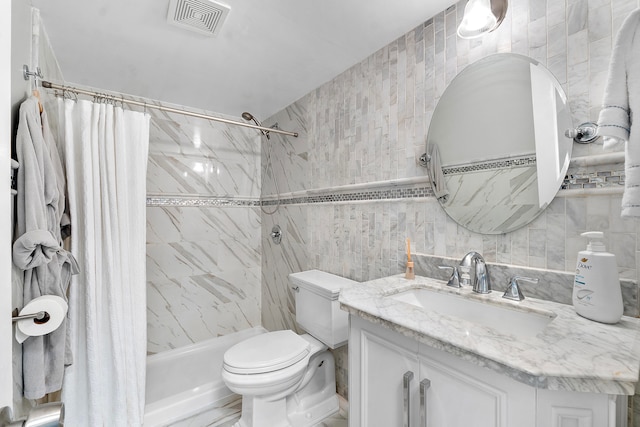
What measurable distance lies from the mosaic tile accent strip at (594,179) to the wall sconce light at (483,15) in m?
0.68

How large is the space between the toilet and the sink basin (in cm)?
49

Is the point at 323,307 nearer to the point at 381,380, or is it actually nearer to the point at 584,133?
the point at 381,380

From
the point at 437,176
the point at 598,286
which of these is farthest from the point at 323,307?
the point at 598,286

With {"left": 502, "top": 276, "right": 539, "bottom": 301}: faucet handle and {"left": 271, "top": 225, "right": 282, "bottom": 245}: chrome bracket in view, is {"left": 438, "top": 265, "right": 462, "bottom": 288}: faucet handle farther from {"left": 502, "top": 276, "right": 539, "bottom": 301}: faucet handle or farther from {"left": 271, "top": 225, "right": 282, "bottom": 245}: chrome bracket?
{"left": 271, "top": 225, "right": 282, "bottom": 245}: chrome bracket

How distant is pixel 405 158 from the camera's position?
1.47 m

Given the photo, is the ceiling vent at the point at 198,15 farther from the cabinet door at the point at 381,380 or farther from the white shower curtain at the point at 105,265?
the cabinet door at the point at 381,380

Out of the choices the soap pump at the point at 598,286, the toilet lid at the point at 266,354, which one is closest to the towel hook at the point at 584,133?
the soap pump at the point at 598,286

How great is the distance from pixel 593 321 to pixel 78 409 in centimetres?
215

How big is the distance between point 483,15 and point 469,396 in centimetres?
134

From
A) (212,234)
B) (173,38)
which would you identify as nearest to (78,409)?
(212,234)

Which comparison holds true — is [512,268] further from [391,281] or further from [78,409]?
[78,409]

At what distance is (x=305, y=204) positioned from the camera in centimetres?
218

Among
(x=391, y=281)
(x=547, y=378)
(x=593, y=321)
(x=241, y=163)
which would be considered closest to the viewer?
(x=547, y=378)

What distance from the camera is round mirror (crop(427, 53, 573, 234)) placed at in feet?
3.28
